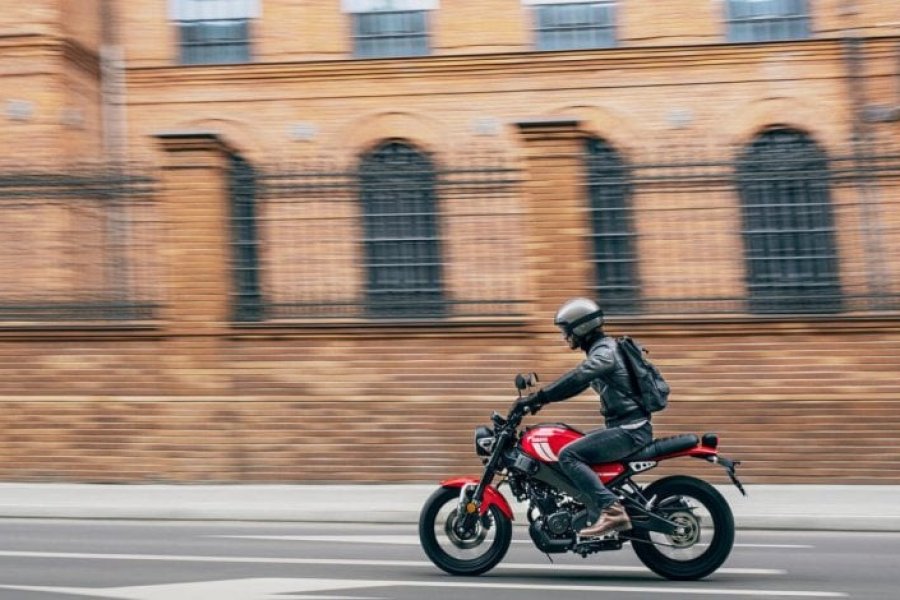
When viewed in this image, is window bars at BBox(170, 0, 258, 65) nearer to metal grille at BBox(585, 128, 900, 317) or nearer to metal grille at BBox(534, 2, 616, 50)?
metal grille at BBox(534, 2, 616, 50)

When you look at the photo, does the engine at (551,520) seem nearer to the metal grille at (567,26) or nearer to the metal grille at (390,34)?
the metal grille at (567,26)

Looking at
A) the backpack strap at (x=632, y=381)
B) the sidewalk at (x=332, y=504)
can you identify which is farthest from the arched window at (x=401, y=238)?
the backpack strap at (x=632, y=381)

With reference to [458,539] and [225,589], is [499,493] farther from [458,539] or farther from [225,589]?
[225,589]

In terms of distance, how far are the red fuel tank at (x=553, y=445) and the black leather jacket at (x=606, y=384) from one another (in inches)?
8.5

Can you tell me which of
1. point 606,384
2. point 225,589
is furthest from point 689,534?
point 225,589

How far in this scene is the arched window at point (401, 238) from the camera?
12.4m

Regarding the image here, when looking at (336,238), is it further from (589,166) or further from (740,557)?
(740,557)

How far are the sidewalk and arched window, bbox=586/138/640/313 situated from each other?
7.39 ft

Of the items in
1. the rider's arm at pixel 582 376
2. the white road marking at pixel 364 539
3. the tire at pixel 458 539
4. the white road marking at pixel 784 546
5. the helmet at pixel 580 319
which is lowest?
the white road marking at pixel 784 546

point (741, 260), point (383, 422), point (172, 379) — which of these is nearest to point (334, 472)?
point (383, 422)

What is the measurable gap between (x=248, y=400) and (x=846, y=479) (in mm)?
6228

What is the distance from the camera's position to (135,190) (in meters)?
12.9

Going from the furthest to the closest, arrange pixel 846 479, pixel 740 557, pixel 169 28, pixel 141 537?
1. pixel 169 28
2. pixel 846 479
3. pixel 141 537
4. pixel 740 557

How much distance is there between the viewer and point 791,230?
40.3 ft
